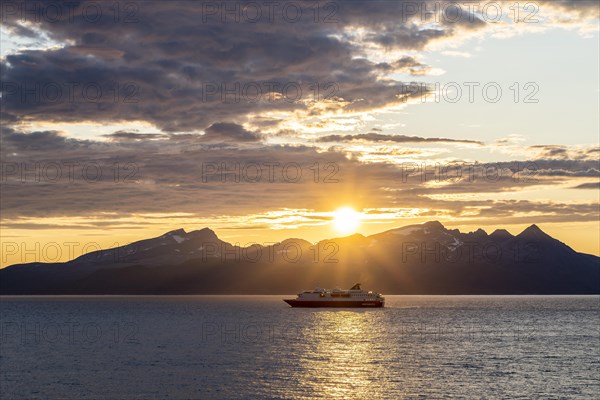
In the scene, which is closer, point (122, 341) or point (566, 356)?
point (566, 356)

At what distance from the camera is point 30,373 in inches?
3981

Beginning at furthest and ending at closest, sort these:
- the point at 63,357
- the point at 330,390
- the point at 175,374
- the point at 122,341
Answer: the point at 122,341 → the point at 63,357 → the point at 175,374 → the point at 330,390

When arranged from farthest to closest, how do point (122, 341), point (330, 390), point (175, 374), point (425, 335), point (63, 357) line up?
point (425, 335) < point (122, 341) < point (63, 357) < point (175, 374) < point (330, 390)

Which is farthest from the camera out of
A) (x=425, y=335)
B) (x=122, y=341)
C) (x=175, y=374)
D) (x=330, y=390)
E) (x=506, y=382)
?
(x=425, y=335)

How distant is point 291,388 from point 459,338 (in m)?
81.8

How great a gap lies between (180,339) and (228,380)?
6386 centimetres

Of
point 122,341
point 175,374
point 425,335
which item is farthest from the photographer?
point 425,335

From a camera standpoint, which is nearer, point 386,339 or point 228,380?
point 228,380

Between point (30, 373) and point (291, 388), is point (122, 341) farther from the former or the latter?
point (291, 388)

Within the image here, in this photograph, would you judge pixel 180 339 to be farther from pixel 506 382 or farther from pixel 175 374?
pixel 506 382

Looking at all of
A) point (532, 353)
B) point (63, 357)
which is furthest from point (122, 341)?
point (532, 353)

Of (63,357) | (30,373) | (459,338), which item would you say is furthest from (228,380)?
(459,338)

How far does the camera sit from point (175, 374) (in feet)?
324

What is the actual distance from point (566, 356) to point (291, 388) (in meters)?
60.4
